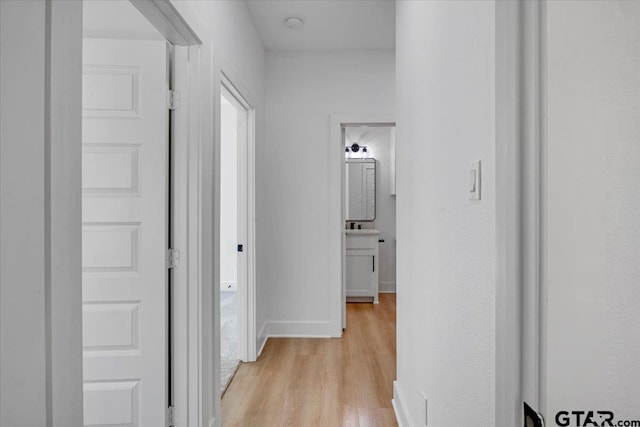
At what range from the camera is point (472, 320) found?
3.61ft

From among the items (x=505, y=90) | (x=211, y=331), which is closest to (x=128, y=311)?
(x=211, y=331)

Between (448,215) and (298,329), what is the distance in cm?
269

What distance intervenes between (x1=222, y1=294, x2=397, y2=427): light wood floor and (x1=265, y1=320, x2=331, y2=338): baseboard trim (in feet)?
0.21

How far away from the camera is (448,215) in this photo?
133 centimetres

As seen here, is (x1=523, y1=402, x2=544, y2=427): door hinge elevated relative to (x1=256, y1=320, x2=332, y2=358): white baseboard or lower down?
elevated

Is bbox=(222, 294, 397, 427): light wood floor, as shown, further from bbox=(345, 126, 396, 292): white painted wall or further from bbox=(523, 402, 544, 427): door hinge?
bbox=(345, 126, 396, 292): white painted wall

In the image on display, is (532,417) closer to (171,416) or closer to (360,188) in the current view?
(171,416)

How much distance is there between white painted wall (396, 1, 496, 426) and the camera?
100 cm

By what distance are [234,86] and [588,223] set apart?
7.55ft

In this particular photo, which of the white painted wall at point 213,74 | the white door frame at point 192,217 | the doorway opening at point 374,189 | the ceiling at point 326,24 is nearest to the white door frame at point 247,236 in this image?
the white painted wall at point 213,74

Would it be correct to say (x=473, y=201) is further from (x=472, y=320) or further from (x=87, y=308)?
(x=87, y=308)
